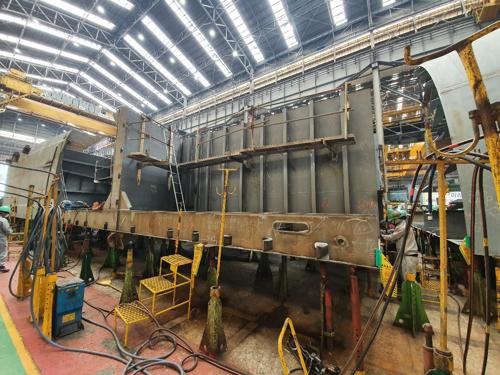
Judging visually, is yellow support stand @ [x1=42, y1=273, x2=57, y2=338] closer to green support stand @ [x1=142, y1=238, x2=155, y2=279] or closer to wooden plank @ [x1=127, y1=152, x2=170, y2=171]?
green support stand @ [x1=142, y1=238, x2=155, y2=279]

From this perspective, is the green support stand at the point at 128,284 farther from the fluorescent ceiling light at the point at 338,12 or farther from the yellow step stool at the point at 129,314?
the fluorescent ceiling light at the point at 338,12

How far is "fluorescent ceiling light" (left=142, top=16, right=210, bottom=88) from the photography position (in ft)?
37.6

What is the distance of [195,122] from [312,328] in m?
13.1

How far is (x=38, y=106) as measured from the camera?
9047 mm

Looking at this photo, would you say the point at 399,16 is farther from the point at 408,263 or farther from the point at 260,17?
the point at 408,263

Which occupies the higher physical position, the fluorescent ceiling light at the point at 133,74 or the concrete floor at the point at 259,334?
the fluorescent ceiling light at the point at 133,74

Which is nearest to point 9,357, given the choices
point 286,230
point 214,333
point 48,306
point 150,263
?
point 48,306

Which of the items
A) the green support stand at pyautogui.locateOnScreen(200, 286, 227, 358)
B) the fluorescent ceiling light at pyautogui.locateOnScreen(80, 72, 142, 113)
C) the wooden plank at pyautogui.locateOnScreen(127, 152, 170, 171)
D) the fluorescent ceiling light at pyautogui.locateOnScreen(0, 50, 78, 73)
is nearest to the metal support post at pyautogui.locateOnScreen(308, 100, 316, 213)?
the green support stand at pyautogui.locateOnScreen(200, 286, 227, 358)

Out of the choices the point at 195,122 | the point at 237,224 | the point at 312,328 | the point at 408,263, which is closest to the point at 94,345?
the point at 237,224

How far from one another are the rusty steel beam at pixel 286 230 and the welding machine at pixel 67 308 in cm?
145

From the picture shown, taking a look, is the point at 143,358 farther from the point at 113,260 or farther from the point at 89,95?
the point at 89,95

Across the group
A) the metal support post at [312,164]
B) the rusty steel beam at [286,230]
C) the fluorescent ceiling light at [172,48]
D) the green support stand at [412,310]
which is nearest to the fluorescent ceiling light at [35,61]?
the fluorescent ceiling light at [172,48]

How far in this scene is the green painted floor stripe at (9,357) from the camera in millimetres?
2432

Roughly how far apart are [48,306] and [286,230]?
3799 millimetres
